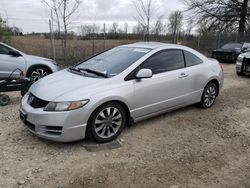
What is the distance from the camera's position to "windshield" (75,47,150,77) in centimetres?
456

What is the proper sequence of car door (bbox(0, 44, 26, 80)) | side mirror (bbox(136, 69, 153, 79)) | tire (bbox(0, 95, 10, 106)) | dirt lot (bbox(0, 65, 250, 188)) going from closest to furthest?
dirt lot (bbox(0, 65, 250, 188)) < side mirror (bbox(136, 69, 153, 79)) < tire (bbox(0, 95, 10, 106)) < car door (bbox(0, 44, 26, 80))

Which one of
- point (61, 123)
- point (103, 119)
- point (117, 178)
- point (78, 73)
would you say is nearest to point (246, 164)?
point (117, 178)

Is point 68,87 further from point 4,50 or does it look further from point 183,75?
point 4,50

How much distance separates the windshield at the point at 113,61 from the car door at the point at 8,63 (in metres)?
3.23

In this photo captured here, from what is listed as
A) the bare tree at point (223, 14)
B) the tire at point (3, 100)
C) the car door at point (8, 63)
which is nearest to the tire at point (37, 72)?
the car door at point (8, 63)

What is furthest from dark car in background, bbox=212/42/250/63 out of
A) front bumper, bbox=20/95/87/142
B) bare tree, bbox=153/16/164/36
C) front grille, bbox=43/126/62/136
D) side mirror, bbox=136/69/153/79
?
front grille, bbox=43/126/62/136

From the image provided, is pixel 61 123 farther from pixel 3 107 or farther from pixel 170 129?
pixel 3 107

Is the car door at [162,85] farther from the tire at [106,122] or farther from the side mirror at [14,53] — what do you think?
the side mirror at [14,53]

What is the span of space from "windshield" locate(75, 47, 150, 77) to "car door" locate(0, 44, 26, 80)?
10.6 ft

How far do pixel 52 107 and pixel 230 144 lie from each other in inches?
113

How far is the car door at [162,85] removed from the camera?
4512 mm

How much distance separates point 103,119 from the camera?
13.4ft

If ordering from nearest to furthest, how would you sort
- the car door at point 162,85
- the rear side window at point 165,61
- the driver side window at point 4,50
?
the car door at point 162,85
the rear side window at point 165,61
the driver side window at point 4,50

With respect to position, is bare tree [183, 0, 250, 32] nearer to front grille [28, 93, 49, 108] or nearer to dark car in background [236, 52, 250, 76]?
dark car in background [236, 52, 250, 76]
